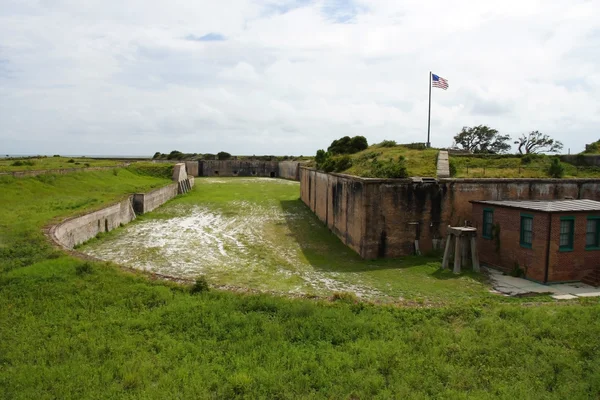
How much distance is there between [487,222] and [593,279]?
4.19 meters

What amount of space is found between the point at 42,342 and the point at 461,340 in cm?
818

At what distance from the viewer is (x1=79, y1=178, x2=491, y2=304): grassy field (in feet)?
45.4

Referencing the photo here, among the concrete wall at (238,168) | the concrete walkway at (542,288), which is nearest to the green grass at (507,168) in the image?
the concrete walkway at (542,288)

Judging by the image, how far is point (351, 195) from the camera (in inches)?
767

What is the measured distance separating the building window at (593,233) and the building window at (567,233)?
708 millimetres

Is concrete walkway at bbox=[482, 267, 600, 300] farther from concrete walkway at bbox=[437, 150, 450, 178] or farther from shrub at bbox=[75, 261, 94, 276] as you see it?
shrub at bbox=[75, 261, 94, 276]

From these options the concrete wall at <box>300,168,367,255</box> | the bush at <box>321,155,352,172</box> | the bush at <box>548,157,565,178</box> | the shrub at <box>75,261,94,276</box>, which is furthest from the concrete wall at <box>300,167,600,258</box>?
the shrub at <box>75,261,94,276</box>

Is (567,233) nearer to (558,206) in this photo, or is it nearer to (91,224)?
(558,206)

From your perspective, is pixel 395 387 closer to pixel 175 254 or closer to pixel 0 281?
pixel 0 281

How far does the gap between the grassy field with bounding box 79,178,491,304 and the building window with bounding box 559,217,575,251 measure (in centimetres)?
298

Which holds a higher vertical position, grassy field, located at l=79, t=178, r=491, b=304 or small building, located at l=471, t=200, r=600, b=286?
small building, located at l=471, t=200, r=600, b=286

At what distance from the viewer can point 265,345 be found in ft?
27.0

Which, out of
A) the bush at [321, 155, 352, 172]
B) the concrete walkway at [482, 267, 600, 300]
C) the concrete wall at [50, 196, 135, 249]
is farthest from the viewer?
the bush at [321, 155, 352, 172]

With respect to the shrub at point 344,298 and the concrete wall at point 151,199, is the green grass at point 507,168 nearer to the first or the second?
the shrub at point 344,298
